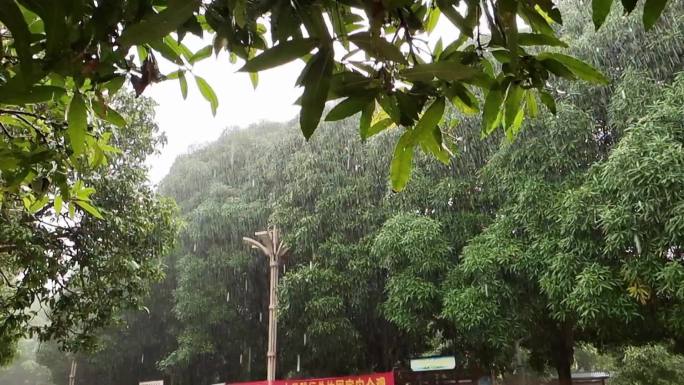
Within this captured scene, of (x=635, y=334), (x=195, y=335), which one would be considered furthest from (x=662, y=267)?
(x=195, y=335)

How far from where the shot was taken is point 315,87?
0.60 metres

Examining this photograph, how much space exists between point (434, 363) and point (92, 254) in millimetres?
4838

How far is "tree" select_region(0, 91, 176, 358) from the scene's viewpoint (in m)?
4.24

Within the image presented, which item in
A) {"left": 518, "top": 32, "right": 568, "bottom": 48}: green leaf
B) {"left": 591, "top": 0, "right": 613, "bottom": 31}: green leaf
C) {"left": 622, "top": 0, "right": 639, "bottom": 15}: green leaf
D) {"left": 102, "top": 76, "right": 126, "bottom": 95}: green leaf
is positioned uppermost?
{"left": 102, "top": 76, "right": 126, "bottom": 95}: green leaf

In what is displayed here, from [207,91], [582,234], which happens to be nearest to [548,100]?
[207,91]

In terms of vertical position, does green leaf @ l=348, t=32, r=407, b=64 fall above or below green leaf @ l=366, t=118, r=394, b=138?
below

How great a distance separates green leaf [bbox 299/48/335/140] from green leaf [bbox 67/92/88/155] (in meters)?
0.39

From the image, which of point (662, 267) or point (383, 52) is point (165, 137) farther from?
point (383, 52)

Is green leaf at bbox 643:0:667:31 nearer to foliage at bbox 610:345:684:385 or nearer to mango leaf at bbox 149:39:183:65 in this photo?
mango leaf at bbox 149:39:183:65

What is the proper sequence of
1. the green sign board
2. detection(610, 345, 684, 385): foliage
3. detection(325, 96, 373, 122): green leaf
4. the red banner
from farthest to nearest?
detection(610, 345, 684, 385): foliage < the green sign board < the red banner < detection(325, 96, 373, 122): green leaf

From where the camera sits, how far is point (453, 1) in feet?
2.59

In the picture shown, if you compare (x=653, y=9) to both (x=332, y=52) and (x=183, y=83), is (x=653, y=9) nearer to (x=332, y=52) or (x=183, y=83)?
(x=332, y=52)

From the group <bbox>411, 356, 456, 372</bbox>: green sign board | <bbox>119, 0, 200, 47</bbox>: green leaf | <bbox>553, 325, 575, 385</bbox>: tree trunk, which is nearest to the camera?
<bbox>119, 0, 200, 47</bbox>: green leaf

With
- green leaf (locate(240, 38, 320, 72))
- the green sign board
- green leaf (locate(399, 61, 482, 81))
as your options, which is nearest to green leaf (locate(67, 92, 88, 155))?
green leaf (locate(240, 38, 320, 72))
